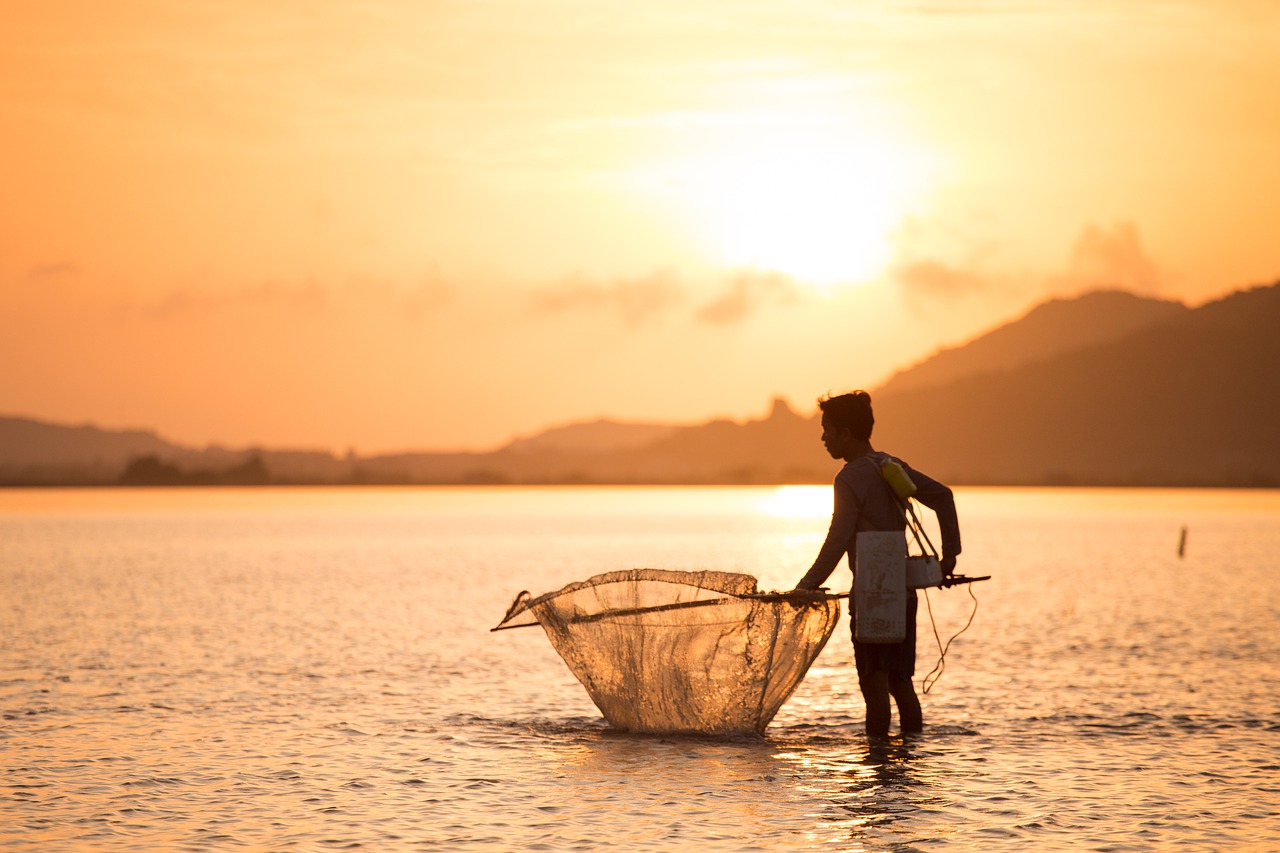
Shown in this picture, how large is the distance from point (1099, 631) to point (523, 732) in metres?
16.9

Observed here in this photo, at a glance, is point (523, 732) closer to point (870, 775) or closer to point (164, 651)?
point (870, 775)

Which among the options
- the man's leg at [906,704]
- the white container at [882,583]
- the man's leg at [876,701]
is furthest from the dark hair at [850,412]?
the man's leg at [906,704]

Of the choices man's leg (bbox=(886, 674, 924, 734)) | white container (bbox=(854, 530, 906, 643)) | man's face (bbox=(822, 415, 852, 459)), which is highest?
man's face (bbox=(822, 415, 852, 459))

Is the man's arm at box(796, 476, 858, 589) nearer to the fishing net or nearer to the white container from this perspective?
the white container

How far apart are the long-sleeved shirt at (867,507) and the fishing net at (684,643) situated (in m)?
0.87

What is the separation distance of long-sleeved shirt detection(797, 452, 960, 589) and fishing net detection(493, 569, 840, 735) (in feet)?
2.87

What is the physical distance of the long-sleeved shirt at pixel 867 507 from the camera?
11.8 meters

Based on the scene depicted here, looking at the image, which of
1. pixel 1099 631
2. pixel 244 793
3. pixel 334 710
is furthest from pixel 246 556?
pixel 244 793

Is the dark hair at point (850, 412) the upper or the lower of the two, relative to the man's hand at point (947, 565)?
upper

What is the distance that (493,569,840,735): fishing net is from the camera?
1302cm

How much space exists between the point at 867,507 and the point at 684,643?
236 centimetres

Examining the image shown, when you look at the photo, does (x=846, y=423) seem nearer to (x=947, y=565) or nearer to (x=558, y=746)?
(x=947, y=565)

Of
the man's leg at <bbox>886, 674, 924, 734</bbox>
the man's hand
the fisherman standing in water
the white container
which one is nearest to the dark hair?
the fisherman standing in water

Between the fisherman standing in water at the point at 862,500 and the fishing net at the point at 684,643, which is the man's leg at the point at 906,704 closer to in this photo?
the fisherman standing in water at the point at 862,500
